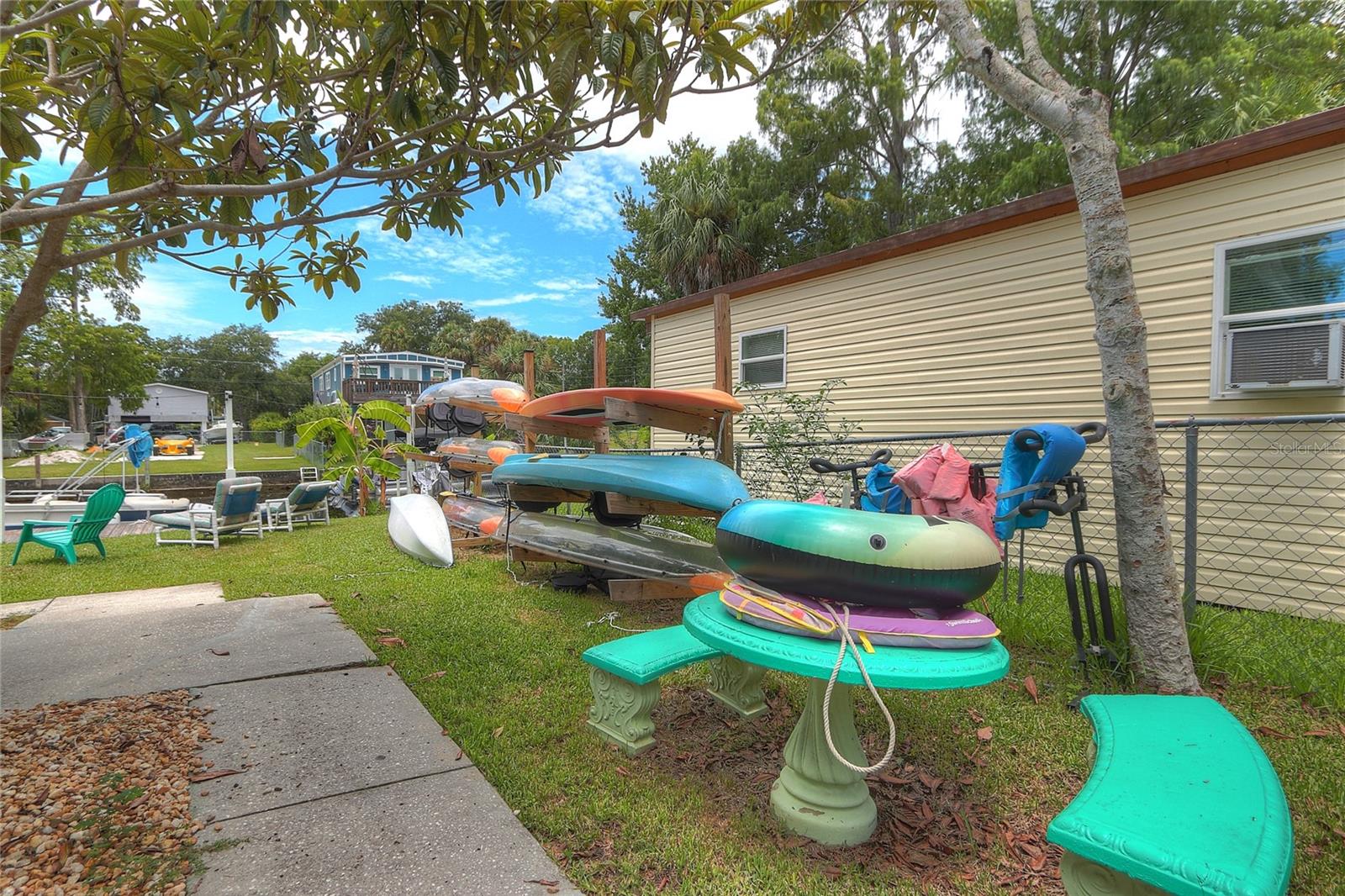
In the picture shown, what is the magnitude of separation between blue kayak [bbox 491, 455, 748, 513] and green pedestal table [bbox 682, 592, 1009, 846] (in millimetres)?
1974

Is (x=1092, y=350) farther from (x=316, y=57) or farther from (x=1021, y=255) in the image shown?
(x=316, y=57)

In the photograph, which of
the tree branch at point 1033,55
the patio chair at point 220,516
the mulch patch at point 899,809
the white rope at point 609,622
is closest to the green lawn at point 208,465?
the patio chair at point 220,516

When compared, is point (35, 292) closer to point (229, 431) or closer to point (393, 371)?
point (229, 431)

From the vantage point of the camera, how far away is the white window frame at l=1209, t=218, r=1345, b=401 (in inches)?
175

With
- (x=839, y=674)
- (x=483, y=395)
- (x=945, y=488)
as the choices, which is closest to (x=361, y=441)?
(x=483, y=395)

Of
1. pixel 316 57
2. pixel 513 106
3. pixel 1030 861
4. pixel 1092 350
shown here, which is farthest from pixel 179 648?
pixel 1092 350

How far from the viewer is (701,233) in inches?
662

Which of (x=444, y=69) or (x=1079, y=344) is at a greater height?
(x=444, y=69)

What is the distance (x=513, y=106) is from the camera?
3141mm

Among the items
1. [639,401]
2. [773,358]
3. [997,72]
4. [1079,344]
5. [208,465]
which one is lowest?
[208,465]

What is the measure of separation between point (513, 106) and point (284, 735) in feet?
11.3

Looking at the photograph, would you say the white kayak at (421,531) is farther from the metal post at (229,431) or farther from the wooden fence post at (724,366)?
the metal post at (229,431)

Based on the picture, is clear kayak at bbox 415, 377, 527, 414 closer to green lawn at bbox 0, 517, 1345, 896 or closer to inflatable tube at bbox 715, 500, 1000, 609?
green lawn at bbox 0, 517, 1345, 896

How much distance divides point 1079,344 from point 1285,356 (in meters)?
1.50
